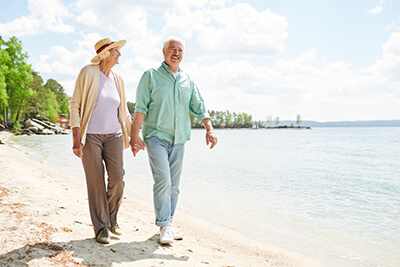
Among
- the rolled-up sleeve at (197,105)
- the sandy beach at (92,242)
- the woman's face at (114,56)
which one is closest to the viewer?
the sandy beach at (92,242)

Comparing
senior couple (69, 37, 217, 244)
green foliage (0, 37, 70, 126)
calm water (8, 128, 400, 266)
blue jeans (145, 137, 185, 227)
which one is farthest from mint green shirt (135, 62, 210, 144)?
green foliage (0, 37, 70, 126)

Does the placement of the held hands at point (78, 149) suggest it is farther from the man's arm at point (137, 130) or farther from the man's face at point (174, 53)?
the man's face at point (174, 53)

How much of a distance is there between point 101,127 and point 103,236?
1165mm

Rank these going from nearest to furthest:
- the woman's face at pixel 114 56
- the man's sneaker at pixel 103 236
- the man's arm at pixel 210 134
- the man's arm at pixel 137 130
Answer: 1. the man's sneaker at pixel 103 236
2. the woman's face at pixel 114 56
3. the man's arm at pixel 137 130
4. the man's arm at pixel 210 134

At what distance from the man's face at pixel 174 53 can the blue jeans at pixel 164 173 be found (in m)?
0.92

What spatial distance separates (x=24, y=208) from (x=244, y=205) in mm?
5572

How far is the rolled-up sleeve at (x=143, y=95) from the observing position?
3.91 m

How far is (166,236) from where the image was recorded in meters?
3.97

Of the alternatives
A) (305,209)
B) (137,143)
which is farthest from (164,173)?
(305,209)

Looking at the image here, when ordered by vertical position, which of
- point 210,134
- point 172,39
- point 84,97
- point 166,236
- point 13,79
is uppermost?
point 13,79

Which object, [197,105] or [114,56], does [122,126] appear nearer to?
[114,56]

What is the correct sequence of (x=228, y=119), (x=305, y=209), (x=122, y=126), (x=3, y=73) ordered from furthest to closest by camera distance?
1. (x=228, y=119)
2. (x=3, y=73)
3. (x=305, y=209)
4. (x=122, y=126)

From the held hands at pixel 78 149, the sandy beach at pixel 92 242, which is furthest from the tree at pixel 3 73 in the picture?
the held hands at pixel 78 149

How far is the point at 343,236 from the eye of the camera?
6.34 meters
